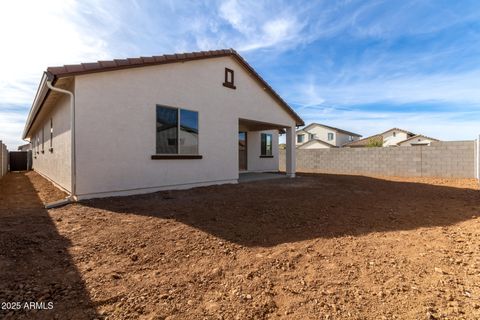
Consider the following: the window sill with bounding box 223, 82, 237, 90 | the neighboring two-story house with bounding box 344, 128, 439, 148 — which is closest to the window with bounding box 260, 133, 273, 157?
the window sill with bounding box 223, 82, 237, 90

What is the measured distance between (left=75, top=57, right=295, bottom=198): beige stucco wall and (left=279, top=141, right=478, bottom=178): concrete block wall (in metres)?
9.91

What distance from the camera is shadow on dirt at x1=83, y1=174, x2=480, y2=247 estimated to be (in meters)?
4.27

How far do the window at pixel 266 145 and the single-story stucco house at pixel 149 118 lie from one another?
4.94m

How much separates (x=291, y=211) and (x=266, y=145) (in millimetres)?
10820

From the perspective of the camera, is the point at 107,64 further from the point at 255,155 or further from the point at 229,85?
the point at 255,155

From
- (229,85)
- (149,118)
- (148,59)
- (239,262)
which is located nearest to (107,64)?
(148,59)

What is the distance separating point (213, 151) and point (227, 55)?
12.1 ft

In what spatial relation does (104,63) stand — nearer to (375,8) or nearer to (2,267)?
(2,267)

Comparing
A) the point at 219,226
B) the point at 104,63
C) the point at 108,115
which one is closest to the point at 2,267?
the point at 219,226

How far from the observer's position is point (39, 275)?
2.70m

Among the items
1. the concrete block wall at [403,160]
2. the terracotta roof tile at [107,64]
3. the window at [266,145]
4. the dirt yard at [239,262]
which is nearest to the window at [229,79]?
the terracotta roof tile at [107,64]

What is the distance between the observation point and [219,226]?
4398mm

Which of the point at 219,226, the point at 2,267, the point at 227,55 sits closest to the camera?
the point at 2,267

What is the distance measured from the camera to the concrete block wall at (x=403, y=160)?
12.9 meters
